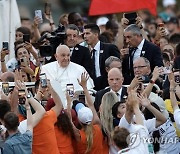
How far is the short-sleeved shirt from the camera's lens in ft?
46.5

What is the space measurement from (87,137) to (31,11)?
2039 cm

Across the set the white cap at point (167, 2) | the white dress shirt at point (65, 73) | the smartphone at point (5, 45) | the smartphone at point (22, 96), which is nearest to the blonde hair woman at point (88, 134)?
the smartphone at point (22, 96)

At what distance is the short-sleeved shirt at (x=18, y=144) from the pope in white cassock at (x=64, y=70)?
9.31ft

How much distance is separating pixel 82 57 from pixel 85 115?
2988 millimetres

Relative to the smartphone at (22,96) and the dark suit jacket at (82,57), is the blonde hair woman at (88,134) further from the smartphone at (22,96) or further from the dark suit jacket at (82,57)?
the dark suit jacket at (82,57)

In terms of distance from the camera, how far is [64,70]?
57.0 feet

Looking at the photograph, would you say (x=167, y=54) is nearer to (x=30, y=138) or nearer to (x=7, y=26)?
(x=7, y=26)

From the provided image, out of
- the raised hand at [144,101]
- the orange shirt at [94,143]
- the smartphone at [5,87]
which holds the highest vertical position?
the smartphone at [5,87]

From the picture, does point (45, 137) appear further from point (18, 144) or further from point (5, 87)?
point (5, 87)

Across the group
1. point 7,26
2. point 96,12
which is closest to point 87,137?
point 7,26

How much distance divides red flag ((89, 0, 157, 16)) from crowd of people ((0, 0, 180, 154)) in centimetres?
206

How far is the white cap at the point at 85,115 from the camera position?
50.4 ft

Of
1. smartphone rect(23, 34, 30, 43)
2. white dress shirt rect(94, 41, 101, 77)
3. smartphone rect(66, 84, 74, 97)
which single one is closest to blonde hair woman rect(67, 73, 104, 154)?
smartphone rect(66, 84, 74, 97)

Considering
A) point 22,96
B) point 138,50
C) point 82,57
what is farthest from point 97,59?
point 22,96
